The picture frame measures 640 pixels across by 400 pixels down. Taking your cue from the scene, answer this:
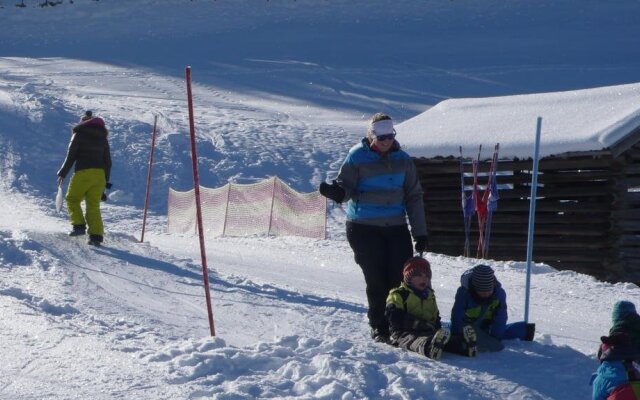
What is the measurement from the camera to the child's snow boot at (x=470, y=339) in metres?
7.00

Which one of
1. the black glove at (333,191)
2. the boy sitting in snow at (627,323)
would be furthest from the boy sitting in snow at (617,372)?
the black glove at (333,191)

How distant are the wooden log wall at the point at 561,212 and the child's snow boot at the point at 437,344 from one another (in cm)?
849

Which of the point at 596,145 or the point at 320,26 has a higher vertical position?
the point at 320,26

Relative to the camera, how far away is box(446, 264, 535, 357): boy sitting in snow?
23.8ft

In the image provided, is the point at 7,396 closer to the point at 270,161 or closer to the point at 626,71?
the point at 270,161

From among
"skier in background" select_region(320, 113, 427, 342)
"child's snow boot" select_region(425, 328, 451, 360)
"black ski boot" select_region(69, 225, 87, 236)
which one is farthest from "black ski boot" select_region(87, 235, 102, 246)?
"child's snow boot" select_region(425, 328, 451, 360)

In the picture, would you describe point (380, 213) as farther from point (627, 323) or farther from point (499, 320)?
point (627, 323)

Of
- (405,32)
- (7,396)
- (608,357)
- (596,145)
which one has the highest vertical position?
(405,32)

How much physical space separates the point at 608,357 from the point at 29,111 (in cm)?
2531

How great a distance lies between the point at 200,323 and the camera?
8.38m

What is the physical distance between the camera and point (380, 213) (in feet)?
24.7

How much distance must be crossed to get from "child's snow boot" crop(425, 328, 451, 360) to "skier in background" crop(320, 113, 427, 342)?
62cm

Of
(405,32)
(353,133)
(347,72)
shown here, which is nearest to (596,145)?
(353,133)

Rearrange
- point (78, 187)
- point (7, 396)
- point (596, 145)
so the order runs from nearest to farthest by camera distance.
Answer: point (7, 396) < point (78, 187) < point (596, 145)
